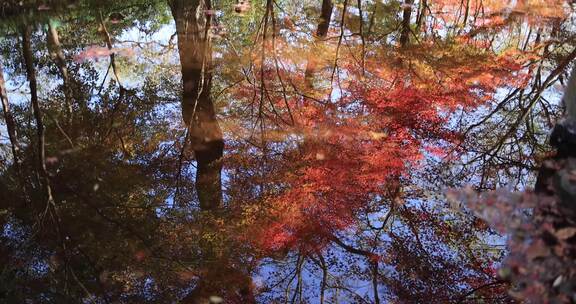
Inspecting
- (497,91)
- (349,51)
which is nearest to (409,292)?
(497,91)

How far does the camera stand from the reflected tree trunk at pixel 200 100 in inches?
165

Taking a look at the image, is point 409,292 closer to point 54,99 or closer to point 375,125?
point 375,125

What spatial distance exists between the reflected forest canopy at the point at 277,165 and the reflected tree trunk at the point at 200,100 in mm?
32

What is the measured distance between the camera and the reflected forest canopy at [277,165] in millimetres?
3035

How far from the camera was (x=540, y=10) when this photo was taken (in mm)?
9547

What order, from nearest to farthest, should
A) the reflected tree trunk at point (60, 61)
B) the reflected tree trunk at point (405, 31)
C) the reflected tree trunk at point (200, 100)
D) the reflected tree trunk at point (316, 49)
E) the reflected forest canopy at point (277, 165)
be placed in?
1. the reflected forest canopy at point (277, 165)
2. the reflected tree trunk at point (200, 100)
3. the reflected tree trunk at point (60, 61)
4. the reflected tree trunk at point (316, 49)
5. the reflected tree trunk at point (405, 31)

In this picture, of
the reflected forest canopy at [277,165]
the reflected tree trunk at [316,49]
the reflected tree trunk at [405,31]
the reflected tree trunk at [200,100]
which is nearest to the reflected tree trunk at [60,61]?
the reflected forest canopy at [277,165]

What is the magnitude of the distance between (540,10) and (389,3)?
3231mm

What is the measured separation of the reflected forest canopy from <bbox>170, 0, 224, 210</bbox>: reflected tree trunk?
0.10 feet

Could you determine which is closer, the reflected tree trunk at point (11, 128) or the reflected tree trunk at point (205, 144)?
the reflected tree trunk at point (205, 144)

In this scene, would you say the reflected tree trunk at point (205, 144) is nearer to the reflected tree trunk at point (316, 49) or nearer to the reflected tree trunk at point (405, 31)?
the reflected tree trunk at point (316, 49)

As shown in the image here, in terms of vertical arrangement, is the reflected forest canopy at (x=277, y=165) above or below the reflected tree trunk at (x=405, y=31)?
below

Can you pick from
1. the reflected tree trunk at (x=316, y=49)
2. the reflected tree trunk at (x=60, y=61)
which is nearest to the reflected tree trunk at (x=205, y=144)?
the reflected tree trunk at (x=60, y=61)

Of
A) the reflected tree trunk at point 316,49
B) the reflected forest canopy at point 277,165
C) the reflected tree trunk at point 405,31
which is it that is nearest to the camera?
the reflected forest canopy at point 277,165
